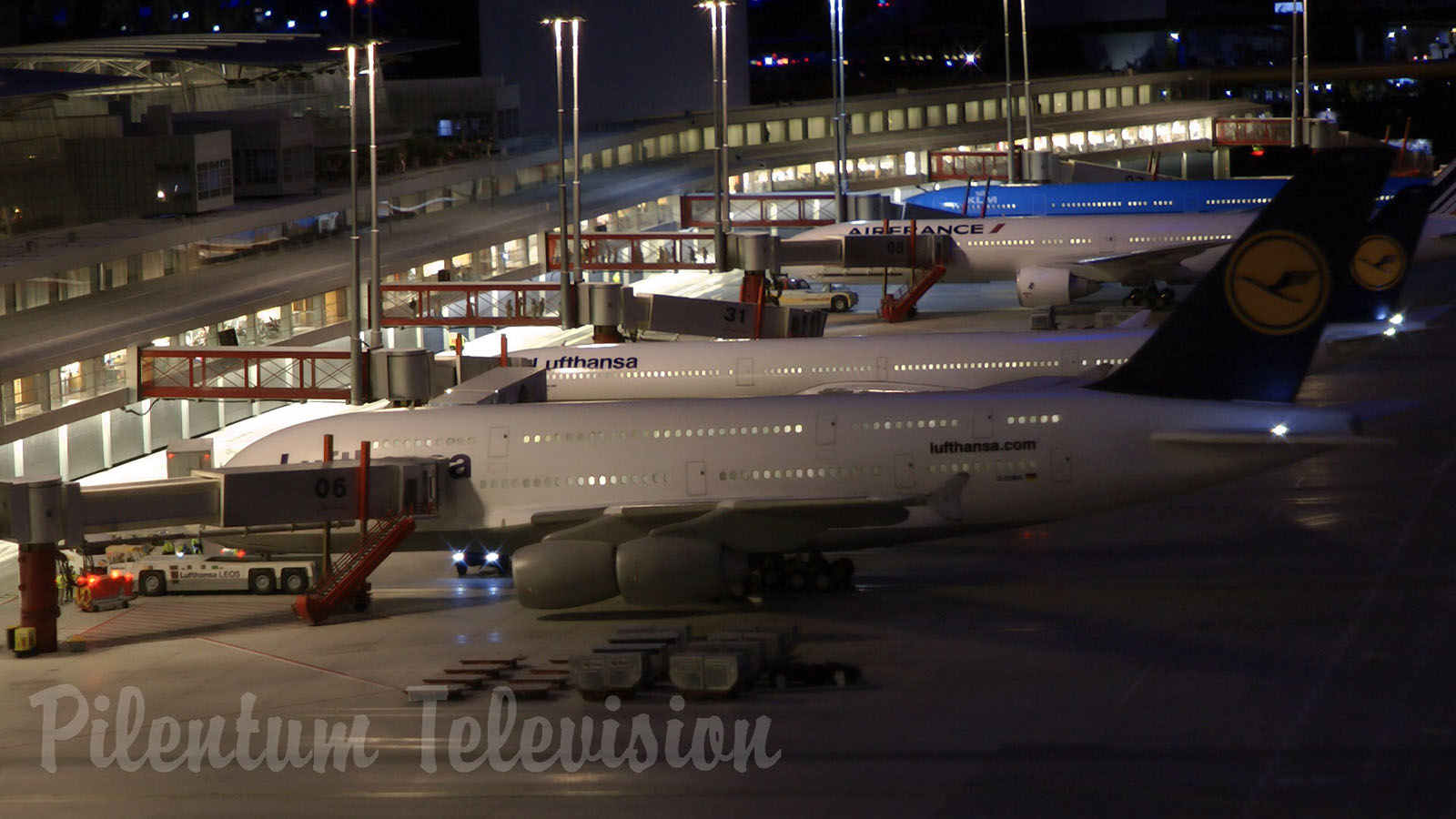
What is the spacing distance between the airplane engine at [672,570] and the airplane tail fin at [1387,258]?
21694mm

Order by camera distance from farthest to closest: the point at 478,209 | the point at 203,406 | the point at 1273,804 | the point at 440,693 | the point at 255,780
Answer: the point at 478,209, the point at 203,406, the point at 440,693, the point at 255,780, the point at 1273,804

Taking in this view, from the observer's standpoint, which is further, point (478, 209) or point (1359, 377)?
point (478, 209)

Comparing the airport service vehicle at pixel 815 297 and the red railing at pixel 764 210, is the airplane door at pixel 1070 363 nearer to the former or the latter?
the airport service vehicle at pixel 815 297

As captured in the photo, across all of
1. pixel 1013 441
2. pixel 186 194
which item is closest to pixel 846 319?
pixel 186 194

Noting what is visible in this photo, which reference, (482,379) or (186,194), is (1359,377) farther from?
(186,194)

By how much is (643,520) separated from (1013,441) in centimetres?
623

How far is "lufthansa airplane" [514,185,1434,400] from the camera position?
1572 inches

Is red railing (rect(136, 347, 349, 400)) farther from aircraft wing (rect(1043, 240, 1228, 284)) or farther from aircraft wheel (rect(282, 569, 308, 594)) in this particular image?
aircraft wing (rect(1043, 240, 1228, 284))

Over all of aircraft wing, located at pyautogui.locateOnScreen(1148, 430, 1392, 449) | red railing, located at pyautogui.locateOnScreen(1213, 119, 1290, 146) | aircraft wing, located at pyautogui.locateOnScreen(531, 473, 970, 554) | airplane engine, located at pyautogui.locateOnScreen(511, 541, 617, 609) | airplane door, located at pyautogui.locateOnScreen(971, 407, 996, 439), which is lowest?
airplane engine, located at pyautogui.locateOnScreen(511, 541, 617, 609)

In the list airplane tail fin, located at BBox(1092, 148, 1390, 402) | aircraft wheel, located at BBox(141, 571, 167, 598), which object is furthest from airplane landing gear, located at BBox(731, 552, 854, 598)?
aircraft wheel, located at BBox(141, 571, 167, 598)

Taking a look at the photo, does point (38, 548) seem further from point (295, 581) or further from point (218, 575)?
point (295, 581)

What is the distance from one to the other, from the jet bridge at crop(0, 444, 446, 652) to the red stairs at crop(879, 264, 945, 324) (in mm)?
35904

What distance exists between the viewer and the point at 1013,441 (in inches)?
→ 1091

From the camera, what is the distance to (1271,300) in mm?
27297
